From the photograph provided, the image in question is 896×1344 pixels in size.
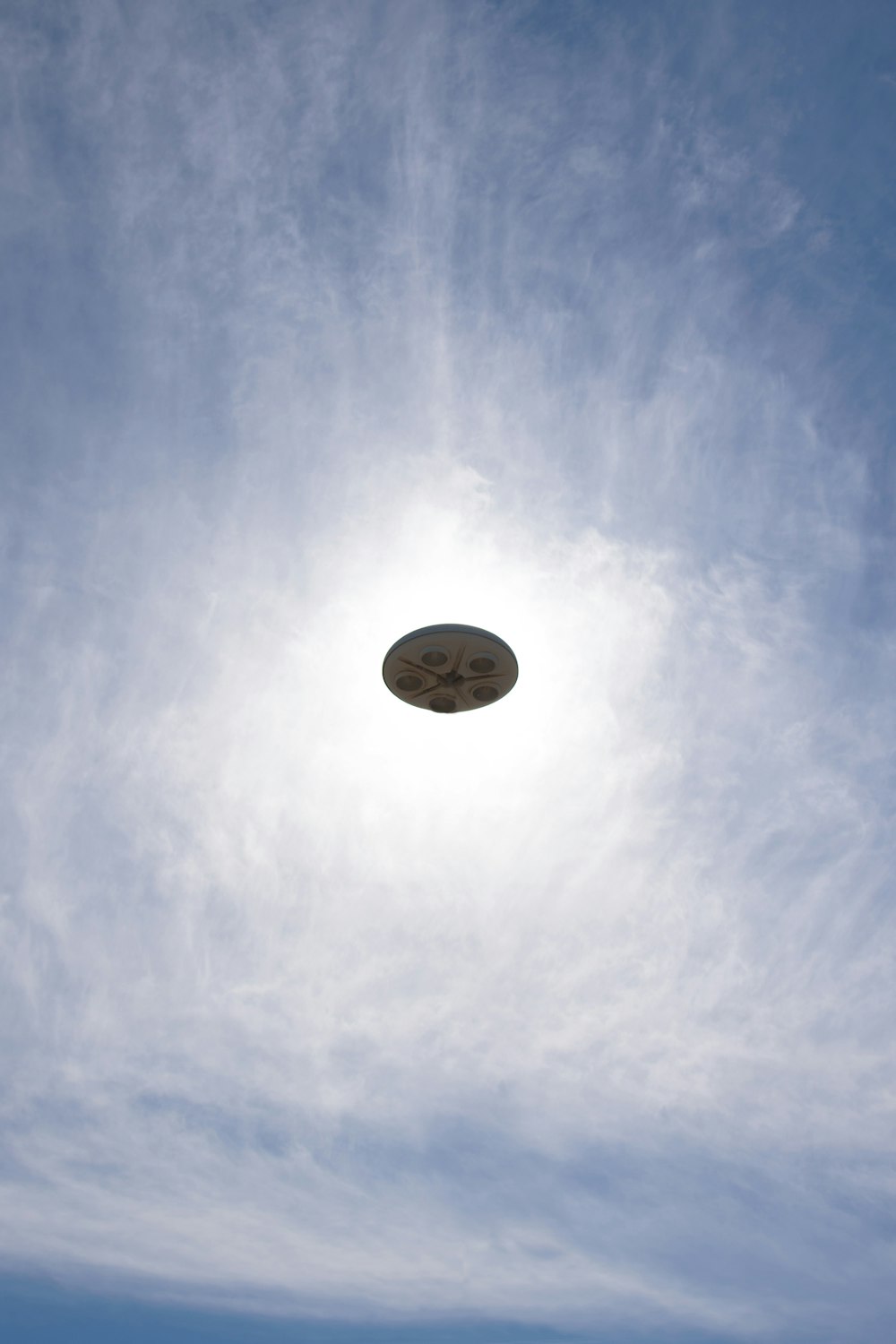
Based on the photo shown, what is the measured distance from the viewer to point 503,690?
50.4 ft

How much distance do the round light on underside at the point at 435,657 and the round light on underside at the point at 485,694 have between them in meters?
0.73

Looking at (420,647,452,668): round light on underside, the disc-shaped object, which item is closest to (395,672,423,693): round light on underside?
the disc-shaped object

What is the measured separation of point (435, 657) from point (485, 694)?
1.06 meters

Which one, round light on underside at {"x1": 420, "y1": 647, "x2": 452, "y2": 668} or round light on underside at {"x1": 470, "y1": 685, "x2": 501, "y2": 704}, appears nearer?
round light on underside at {"x1": 420, "y1": 647, "x2": 452, "y2": 668}

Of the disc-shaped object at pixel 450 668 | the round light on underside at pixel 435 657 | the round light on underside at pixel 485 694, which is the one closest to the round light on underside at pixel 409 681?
the disc-shaped object at pixel 450 668

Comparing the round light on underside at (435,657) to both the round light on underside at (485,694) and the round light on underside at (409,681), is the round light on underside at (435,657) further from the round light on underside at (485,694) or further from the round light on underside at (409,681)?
the round light on underside at (485,694)

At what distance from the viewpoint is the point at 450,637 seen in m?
14.6

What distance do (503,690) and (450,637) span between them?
129 cm

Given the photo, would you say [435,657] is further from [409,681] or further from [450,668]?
[409,681]

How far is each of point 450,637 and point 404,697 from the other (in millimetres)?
1344

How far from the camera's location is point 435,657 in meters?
14.7

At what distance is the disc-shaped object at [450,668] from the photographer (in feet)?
A: 48.0

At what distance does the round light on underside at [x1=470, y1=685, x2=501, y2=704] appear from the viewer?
15.3 meters

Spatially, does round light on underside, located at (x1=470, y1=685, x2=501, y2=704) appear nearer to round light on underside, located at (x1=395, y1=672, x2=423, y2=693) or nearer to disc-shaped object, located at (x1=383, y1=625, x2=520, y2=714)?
disc-shaped object, located at (x1=383, y1=625, x2=520, y2=714)
